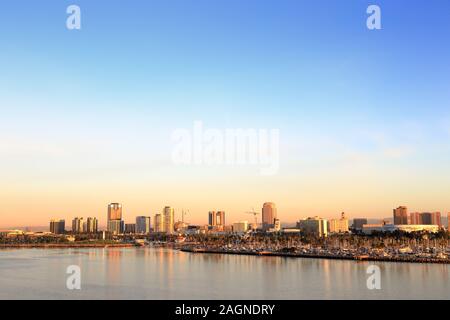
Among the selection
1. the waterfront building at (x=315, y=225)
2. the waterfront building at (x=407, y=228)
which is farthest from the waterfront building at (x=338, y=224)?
the waterfront building at (x=407, y=228)

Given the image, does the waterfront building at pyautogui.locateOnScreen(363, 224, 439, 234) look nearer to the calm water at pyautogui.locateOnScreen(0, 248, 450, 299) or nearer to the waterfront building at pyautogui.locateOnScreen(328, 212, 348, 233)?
the waterfront building at pyautogui.locateOnScreen(328, 212, 348, 233)

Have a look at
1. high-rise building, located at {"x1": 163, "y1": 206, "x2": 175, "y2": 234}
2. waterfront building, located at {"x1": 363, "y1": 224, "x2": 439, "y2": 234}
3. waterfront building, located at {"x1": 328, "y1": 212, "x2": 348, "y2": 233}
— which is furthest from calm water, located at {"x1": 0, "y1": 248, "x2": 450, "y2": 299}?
high-rise building, located at {"x1": 163, "y1": 206, "x2": 175, "y2": 234}

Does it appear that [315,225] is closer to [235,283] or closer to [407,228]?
[407,228]

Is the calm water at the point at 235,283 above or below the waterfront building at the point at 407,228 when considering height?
below

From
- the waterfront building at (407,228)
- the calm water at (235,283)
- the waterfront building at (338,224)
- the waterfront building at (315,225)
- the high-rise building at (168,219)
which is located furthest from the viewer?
the high-rise building at (168,219)

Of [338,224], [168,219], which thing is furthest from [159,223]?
[338,224]

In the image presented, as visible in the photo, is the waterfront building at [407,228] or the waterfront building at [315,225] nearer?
the waterfront building at [407,228]

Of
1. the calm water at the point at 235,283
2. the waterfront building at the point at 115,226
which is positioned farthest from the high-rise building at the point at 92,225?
the calm water at the point at 235,283

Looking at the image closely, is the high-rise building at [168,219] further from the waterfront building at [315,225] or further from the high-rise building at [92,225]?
the waterfront building at [315,225]

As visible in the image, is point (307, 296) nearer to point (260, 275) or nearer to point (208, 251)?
point (260, 275)

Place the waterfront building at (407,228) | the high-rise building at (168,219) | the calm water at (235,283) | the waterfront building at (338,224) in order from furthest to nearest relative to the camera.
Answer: the high-rise building at (168,219) → the waterfront building at (338,224) → the waterfront building at (407,228) → the calm water at (235,283)

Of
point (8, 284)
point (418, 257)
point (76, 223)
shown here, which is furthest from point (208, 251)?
point (76, 223)
